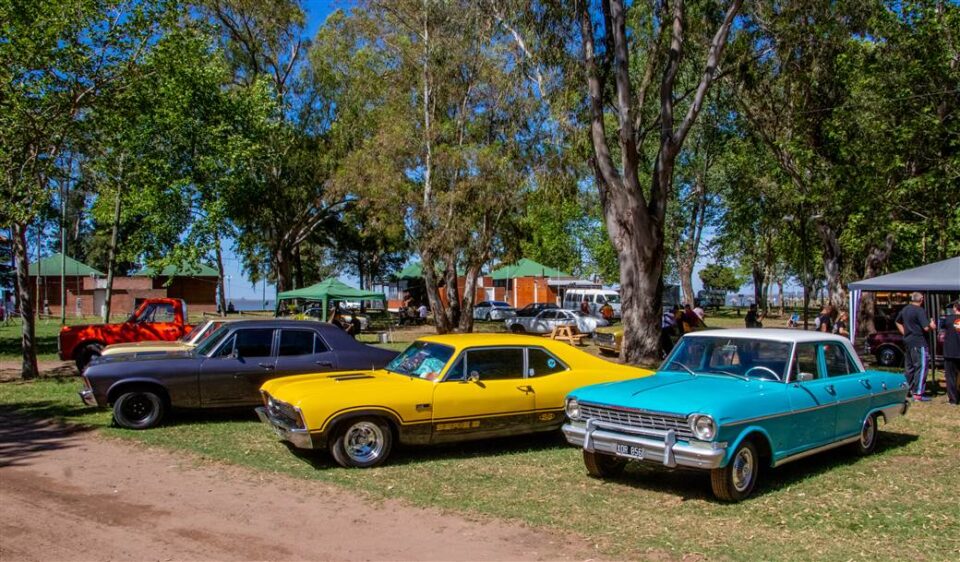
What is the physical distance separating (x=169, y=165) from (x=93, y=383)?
676 inches

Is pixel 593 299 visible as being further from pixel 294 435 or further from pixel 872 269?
pixel 294 435

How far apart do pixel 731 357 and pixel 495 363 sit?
260cm

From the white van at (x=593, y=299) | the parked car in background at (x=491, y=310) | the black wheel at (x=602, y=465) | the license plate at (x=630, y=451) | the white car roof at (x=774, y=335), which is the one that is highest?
the white van at (x=593, y=299)

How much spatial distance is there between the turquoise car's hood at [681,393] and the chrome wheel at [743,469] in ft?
1.68

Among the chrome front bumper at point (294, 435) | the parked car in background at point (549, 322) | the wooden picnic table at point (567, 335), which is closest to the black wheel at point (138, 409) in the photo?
the chrome front bumper at point (294, 435)

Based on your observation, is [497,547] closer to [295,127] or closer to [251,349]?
[251,349]

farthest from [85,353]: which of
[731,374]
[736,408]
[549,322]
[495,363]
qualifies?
[549,322]

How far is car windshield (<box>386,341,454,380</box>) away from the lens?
8.31 metres

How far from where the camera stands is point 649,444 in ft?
21.1

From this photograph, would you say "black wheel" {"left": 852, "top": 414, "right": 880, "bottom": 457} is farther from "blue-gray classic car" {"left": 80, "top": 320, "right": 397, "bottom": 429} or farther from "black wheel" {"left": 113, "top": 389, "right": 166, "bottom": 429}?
"black wheel" {"left": 113, "top": 389, "right": 166, "bottom": 429}

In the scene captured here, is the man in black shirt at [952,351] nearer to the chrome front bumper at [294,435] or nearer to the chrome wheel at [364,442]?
the chrome wheel at [364,442]

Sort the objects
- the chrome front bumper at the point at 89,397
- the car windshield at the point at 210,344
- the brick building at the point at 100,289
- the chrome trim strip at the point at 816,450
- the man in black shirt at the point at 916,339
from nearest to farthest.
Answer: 1. the chrome trim strip at the point at 816,450
2. the chrome front bumper at the point at 89,397
3. the car windshield at the point at 210,344
4. the man in black shirt at the point at 916,339
5. the brick building at the point at 100,289

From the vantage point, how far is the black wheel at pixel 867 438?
27.3 feet

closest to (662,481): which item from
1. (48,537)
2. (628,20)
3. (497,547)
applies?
(497,547)
